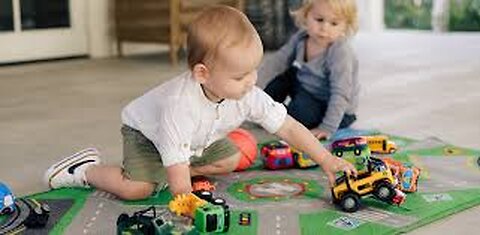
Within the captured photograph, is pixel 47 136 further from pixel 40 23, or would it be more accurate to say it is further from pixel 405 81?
pixel 40 23

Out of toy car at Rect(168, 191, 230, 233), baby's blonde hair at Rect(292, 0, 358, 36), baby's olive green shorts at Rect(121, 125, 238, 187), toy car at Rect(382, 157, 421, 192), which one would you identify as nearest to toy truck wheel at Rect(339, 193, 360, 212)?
toy car at Rect(382, 157, 421, 192)

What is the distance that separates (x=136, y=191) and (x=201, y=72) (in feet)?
0.89

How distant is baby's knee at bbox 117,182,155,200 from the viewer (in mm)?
1202

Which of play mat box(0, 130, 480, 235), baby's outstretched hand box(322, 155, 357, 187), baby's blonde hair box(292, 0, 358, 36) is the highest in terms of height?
baby's blonde hair box(292, 0, 358, 36)

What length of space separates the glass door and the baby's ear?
2.42 metres

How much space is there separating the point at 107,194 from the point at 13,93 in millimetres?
1395

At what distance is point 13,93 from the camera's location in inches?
98.0

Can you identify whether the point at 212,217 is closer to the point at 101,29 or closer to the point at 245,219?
the point at 245,219

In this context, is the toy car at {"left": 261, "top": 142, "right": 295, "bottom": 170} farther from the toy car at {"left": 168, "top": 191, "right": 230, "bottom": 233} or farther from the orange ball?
the toy car at {"left": 168, "top": 191, "right": 230, "bottom": 233}

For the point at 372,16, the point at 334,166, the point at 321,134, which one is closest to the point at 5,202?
the point at 334,166

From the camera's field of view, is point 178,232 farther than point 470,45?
No

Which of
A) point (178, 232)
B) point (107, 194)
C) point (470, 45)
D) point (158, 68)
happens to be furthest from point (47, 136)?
point (470, 45)

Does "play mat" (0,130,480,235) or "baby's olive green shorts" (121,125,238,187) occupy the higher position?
"baby's olive green shorts" (121,125,238,187)

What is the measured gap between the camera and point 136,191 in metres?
1.20
